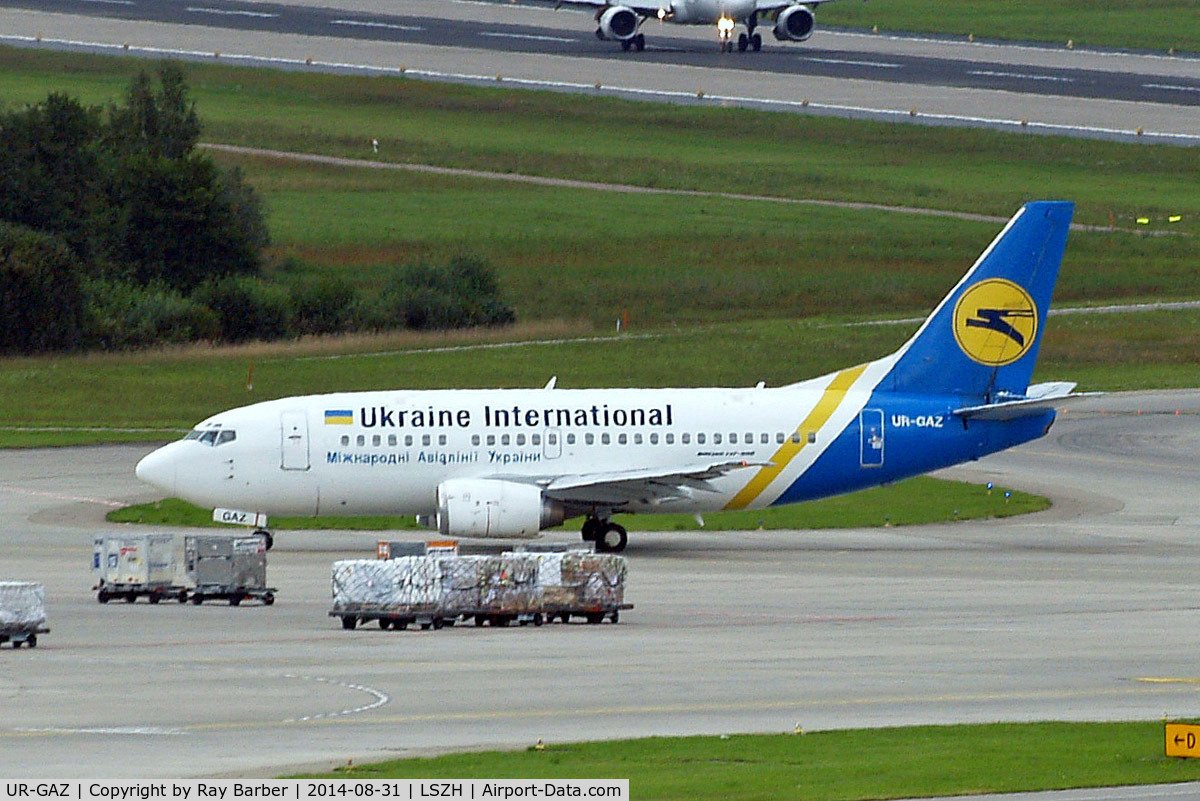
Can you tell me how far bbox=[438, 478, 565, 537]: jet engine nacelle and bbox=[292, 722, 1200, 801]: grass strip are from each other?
2119 cm

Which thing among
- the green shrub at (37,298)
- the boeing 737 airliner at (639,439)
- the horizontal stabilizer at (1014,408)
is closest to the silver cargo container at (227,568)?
the boeing 737 airliner at (639,439)

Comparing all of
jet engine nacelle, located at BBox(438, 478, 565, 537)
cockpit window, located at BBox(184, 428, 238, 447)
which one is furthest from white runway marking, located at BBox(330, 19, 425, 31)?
jet engine nacelle, located at BBox(438, 478, 565, 537)

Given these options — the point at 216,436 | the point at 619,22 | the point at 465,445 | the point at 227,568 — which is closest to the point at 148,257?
the point at 216,436

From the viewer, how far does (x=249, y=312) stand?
92625mm

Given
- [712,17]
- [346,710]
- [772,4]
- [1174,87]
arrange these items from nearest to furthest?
[346,710], [1174,87], [772,4], [712,17]

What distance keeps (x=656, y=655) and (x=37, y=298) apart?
60.7m

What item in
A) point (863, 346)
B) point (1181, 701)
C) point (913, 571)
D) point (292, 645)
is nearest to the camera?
point (1181, 701)

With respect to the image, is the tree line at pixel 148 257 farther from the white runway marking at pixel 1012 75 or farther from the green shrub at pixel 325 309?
the white runway marking at pixel 1012 75

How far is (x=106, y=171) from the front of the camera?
100125 millimetres

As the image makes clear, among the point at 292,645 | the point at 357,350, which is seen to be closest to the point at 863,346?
the point at 357,350

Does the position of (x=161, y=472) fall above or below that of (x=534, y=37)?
below

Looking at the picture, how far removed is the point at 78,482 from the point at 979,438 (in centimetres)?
2523

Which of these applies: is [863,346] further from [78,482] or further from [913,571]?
[913,571]

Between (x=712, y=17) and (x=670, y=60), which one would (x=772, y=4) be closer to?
(x=712, y=17)
